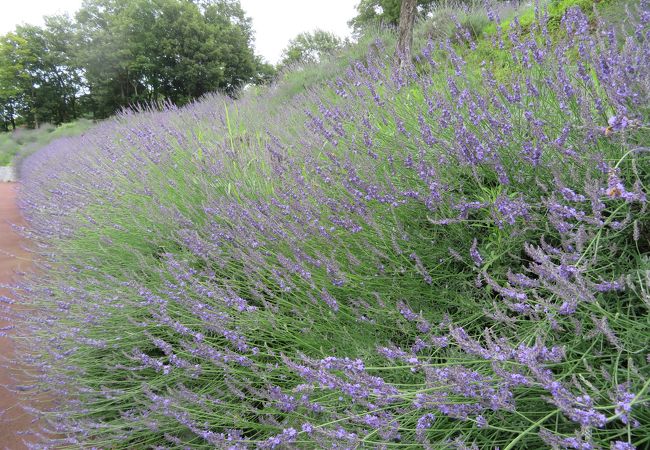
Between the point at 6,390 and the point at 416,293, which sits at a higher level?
the point at 416,293

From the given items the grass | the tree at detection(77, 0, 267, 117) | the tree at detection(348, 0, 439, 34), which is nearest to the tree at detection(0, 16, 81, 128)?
the tree at detection(77, 0, 267, 117)

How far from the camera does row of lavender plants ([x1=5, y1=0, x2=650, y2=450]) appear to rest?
3.26 ft

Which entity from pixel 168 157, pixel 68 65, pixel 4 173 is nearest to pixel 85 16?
pixel 68 65

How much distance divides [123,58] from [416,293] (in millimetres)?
26128

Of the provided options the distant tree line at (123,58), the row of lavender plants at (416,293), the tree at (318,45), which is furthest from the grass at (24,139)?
the row of lavender plants at (416,293)

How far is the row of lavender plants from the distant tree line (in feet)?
64.3

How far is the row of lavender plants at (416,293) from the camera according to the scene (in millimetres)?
994

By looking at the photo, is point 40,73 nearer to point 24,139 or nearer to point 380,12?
point 24,139

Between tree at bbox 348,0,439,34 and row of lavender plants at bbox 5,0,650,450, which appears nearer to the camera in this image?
row of lavender plants at bbox 5,0,650,450

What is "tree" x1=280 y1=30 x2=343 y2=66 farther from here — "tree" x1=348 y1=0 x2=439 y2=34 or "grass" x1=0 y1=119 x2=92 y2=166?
"grass" x1=0 y1=119 x2=92 y2=166

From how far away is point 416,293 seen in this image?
1589 mm

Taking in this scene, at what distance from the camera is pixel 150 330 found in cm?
210

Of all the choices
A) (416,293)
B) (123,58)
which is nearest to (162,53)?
(123,58)

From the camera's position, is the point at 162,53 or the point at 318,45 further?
the point at 162,53
